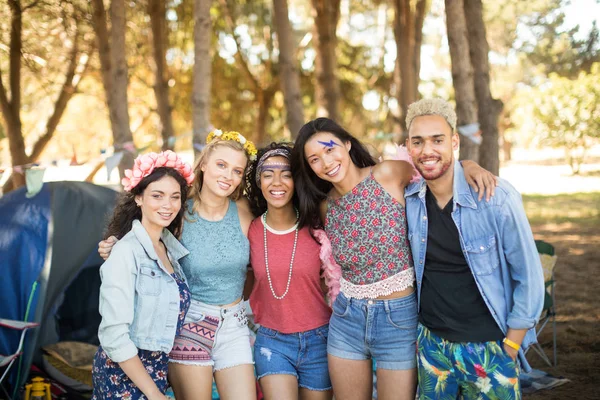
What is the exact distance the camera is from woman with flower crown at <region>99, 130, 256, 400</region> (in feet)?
10.9

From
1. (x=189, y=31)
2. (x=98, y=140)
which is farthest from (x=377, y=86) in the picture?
(x=98, y=140)

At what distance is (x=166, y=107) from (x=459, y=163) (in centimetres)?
810

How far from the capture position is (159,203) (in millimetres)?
3188

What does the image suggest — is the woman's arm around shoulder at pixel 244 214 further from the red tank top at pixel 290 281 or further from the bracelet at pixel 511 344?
the bracelet at pixel 511 344

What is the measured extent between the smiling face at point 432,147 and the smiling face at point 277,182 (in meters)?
0.78

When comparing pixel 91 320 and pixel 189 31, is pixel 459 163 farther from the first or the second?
pixel 189 31

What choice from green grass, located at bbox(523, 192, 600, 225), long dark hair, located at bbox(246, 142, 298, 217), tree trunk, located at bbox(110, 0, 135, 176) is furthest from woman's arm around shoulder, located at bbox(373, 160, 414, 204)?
green grass, located at bbox(523, 192, 600, 225)

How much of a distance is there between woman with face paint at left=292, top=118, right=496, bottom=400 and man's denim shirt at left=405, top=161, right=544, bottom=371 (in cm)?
21

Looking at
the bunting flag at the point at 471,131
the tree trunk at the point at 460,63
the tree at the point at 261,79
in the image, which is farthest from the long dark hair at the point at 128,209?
the tree at the point at 261,79

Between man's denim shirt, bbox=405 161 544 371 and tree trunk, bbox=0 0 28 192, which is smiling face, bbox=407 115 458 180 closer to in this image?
man's denim shirt, bbox=405 161 544 371

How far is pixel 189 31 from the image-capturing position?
566 inches

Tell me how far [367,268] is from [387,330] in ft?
1.07

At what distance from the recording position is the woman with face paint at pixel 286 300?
3508 mm

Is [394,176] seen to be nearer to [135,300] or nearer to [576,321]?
[135,300]
